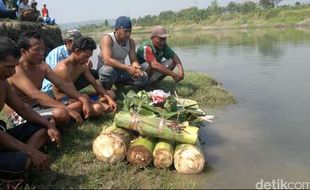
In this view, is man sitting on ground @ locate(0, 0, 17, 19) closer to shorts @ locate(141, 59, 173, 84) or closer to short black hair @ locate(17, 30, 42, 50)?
shorts @ locate(141, 59, 173, 84)

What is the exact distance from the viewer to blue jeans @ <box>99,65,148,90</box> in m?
6.85

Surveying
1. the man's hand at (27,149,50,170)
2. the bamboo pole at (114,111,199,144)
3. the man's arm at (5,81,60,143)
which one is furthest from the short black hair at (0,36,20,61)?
the bamboo pole at (114,111,199,144)

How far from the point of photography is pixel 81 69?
6020mm

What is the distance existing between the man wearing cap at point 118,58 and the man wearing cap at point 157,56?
33 centimetres

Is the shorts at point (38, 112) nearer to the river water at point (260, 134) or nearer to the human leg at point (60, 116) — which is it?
the human leg at point (60, 116)

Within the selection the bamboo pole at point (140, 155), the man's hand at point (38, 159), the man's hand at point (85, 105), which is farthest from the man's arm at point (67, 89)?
the man's hand at point (38, 159)

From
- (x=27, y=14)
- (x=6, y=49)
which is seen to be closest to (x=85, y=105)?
(x=6, y=49)

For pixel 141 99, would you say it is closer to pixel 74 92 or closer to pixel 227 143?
pixel 74 92

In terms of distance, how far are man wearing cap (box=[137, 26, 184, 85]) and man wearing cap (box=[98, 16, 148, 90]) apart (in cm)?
33

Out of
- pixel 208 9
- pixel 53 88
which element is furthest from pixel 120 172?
pixel 208 9

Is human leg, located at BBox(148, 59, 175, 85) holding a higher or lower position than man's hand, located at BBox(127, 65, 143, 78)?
lower

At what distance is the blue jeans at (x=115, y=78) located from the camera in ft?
22.5

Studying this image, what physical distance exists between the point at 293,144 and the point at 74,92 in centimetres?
275

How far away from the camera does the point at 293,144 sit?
505cm
